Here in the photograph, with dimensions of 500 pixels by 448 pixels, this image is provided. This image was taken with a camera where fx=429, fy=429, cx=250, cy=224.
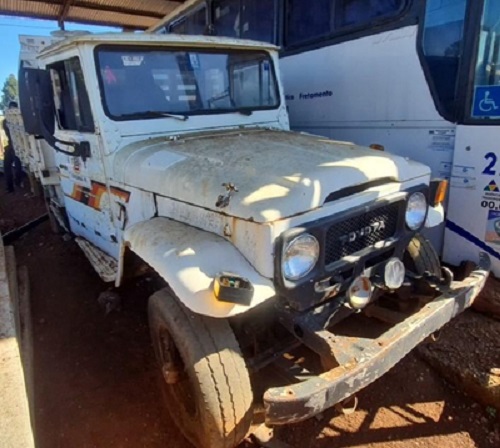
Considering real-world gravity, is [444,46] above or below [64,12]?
below

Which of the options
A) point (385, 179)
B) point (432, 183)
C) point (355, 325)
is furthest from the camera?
point (355, 325)

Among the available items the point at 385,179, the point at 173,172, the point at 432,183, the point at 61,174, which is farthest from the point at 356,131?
the point at 61,174

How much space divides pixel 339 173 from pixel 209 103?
155 cm

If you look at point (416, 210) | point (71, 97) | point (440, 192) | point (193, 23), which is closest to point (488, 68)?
point (440, 192)

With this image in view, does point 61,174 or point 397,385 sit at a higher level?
point 61,174

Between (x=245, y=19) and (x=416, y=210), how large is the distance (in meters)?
3.68

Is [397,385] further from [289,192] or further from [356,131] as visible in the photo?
[356,131]

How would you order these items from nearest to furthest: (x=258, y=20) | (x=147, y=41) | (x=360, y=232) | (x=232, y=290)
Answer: (x=232, y=290)
(x=360, y=232)
(x=147, y=41)
(x=258, y=20)

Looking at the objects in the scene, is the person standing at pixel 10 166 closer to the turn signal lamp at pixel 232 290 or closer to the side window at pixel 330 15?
the side window at pixel 330 15

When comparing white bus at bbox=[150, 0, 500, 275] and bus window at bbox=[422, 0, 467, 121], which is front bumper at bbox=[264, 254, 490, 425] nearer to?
white bus at bbox=[150, 0, 500, 275]

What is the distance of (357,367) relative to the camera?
189 centimetres

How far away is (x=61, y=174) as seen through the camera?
4.22 m

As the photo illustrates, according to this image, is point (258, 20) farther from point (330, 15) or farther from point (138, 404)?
point (138, 404)

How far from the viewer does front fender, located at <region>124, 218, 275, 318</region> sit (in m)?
1.89
